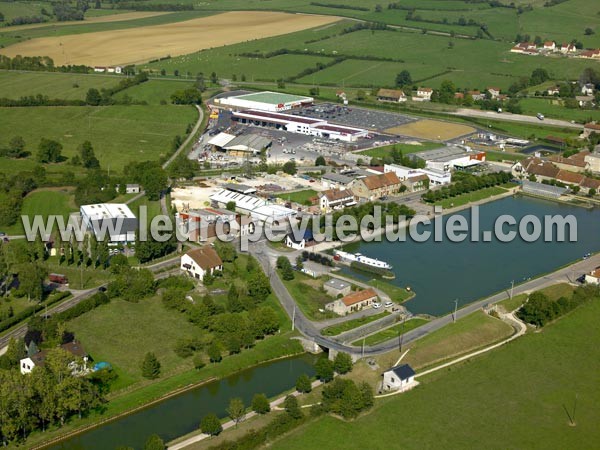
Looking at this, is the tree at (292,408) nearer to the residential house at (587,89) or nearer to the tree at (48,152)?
the tree at (48,152)

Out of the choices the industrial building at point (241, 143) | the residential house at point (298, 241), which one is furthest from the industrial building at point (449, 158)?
the residential house at point (298, 241)

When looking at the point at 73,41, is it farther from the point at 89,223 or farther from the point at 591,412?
the point at 591,412

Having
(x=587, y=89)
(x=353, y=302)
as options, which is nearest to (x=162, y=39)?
(x=587, y=89)

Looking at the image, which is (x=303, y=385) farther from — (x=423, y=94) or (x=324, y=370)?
(x=423, y=94)

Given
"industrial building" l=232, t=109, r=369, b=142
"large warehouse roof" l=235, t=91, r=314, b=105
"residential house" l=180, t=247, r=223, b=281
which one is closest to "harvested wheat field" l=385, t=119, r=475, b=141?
"industrial building" l=232, t=109, r=369, b=142

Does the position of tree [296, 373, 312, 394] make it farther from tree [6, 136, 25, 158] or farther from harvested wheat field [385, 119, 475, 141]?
harvested wheat field [385, 119, 475, 141]

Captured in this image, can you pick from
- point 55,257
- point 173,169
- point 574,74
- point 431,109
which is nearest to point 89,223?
point 55,257
